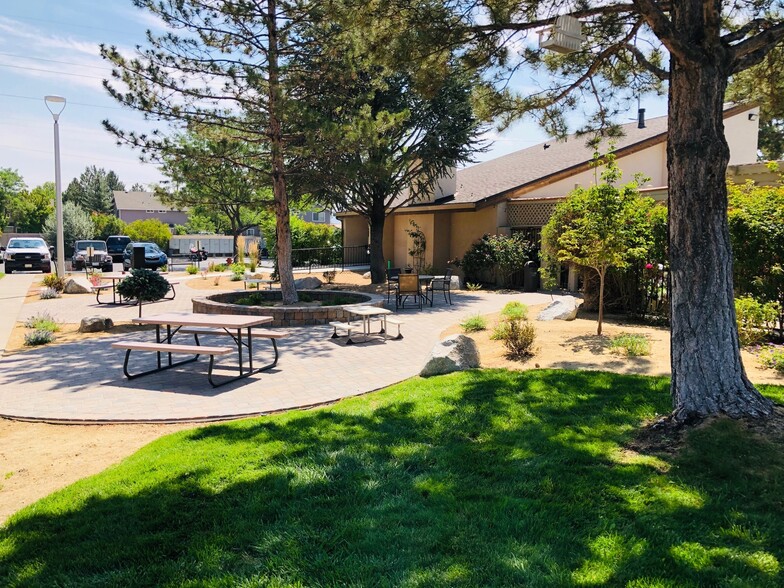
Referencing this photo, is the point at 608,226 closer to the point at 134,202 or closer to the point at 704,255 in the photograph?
the point at 704,255

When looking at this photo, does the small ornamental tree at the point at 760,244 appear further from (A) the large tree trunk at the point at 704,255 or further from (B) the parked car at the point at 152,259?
(B) the parked car at the point at 152,259

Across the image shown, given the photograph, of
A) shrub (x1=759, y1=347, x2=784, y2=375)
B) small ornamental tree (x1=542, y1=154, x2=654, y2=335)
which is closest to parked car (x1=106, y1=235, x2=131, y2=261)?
small ornamental tree (x1=542, y1=154, x2=654, y2=335)

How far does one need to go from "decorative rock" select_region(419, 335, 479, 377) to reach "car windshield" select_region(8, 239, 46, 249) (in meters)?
31.6

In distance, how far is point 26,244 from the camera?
102ft

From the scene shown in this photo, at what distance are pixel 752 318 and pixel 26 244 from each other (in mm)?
35284

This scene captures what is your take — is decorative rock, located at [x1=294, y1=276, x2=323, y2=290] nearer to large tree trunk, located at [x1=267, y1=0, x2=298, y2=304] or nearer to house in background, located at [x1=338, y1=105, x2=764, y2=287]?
house in background, located at [x1=338, y1=105, x2=764, y2=287]

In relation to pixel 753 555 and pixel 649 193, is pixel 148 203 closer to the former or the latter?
pixel 649 193

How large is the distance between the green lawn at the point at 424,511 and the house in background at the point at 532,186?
13148mm

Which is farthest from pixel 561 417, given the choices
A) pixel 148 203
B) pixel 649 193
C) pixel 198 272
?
pixel 148 203

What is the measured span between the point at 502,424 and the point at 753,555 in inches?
91.1

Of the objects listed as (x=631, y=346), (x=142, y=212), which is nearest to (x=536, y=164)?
(x=631, y=346)

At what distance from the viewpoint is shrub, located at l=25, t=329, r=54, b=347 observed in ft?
33.1

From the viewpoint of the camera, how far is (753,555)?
2762mm

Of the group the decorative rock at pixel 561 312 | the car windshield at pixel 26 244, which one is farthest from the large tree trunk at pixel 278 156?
the car windshield at pixel 26 244
